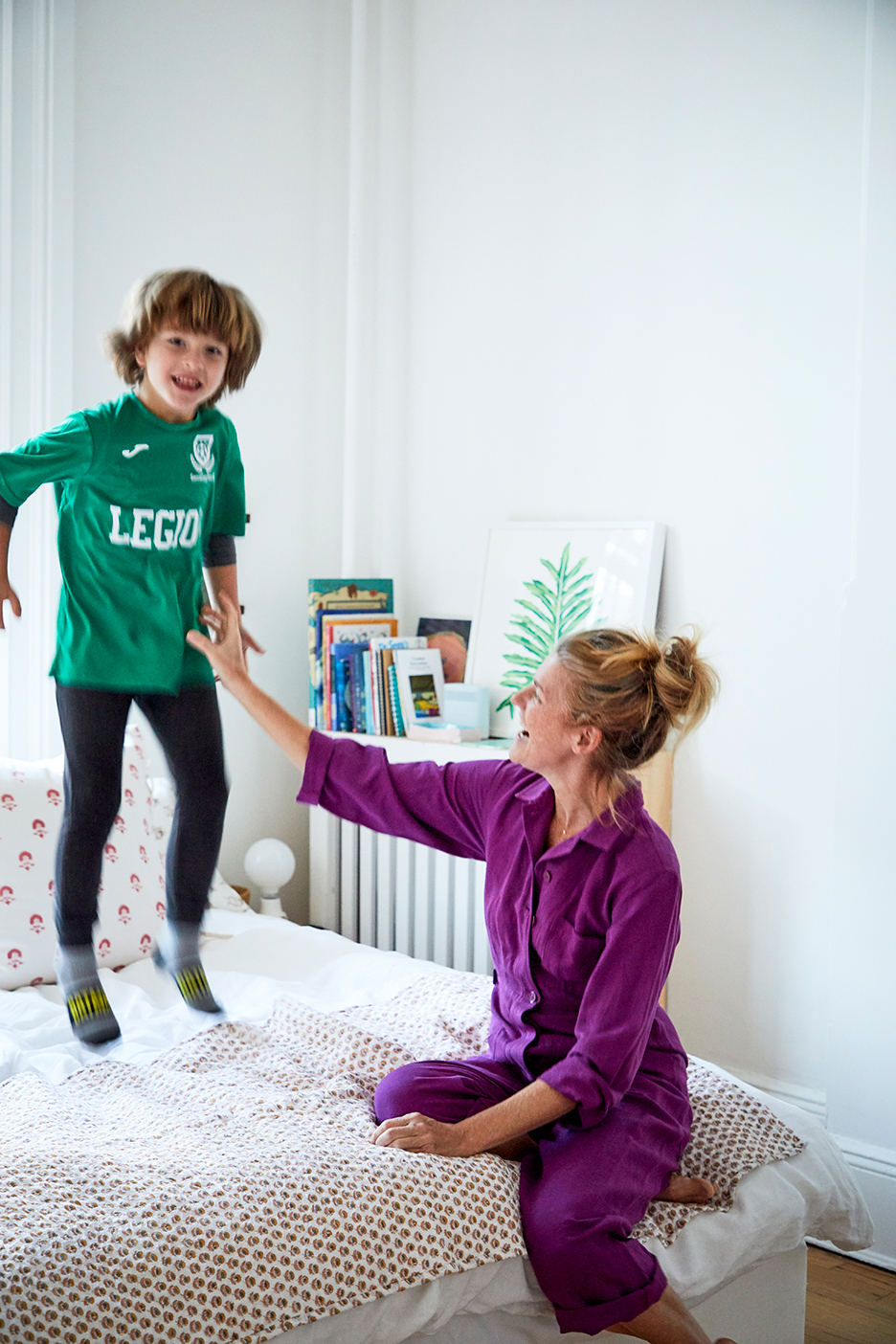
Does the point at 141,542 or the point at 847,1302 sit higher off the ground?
the point at 141,542

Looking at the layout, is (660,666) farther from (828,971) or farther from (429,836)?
(828,971)

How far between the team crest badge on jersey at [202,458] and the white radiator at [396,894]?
58.8 inches

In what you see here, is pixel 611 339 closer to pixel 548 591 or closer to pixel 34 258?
pixel 548 591

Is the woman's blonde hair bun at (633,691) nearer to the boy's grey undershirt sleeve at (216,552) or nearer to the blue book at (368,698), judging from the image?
the boy's grey undershirt sleeve at (216,552)

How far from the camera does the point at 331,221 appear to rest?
115 inches

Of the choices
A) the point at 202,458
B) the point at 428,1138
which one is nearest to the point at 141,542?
the point at 202,458

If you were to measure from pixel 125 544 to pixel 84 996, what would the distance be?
54 cm

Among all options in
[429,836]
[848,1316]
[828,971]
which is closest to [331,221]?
[429,836]

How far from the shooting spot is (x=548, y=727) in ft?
5.07

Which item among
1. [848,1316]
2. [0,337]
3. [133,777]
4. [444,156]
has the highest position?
[444,156]

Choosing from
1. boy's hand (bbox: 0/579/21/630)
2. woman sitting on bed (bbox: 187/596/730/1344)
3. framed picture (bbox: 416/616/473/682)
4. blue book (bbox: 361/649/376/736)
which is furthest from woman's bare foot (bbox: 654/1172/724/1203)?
framed picture (bbox: 416/616/473/682)

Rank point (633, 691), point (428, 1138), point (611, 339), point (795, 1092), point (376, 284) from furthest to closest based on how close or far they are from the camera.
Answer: point (376, 284)
point (611, 339)
point (795, 1092)
point (633, 691)
point (428, 1138)

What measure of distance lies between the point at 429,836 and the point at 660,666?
17.5 inches

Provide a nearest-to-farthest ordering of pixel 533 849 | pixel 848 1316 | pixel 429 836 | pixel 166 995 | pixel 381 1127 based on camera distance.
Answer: pixel 381 1127 < pixel 533 849 < pixel 429 836 < pixel 848 1316 < pixel 166 995
